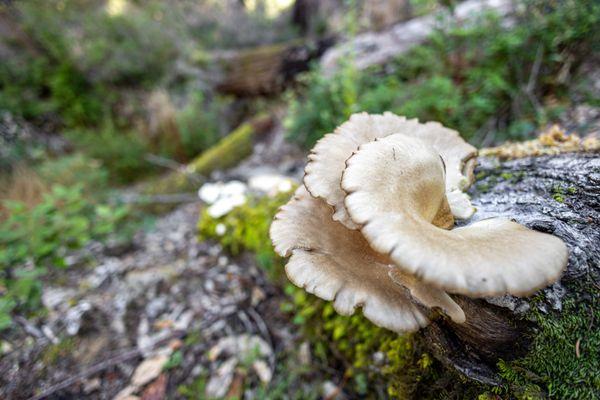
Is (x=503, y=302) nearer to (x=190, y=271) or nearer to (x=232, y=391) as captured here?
(x=232, y=391)

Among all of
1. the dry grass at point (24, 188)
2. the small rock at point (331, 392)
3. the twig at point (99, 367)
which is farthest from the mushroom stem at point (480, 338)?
the dry grass at point (24, 188)

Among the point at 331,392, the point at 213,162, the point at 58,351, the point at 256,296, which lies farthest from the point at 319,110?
the point at 58,351

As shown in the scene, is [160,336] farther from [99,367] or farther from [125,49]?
[125,49]

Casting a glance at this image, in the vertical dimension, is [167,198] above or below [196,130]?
below

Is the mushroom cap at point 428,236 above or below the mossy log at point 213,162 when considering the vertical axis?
above

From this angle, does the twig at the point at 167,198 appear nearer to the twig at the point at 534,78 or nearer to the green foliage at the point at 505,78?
the green foliage at the point at 505,78

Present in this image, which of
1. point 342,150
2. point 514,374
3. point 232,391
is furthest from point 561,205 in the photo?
point 232,391
